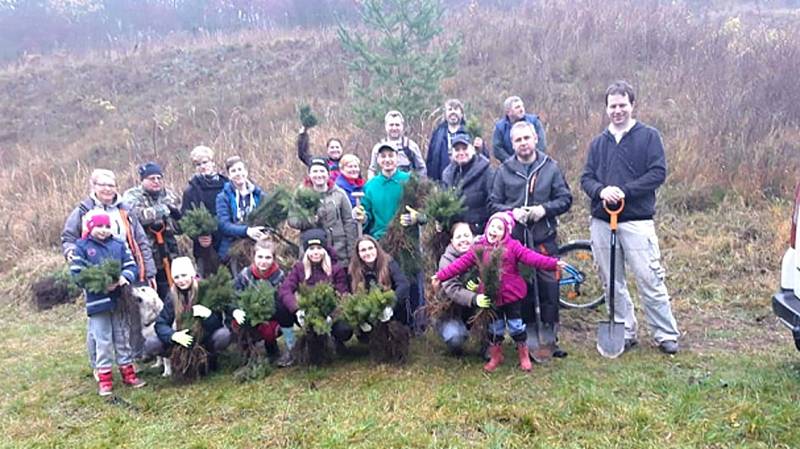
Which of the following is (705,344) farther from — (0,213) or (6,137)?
(6,137)

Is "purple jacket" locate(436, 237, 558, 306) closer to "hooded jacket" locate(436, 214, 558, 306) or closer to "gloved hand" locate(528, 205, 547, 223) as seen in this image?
"hooded jacket" locate(436, 214, 558, 306)

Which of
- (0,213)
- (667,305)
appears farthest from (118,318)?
(0,213)

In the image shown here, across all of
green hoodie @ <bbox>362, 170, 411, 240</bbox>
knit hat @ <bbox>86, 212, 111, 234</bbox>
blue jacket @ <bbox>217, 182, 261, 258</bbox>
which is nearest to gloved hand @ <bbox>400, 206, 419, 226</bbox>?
green hoodie @ <bbox>362, 170, 411, 240</bbox>

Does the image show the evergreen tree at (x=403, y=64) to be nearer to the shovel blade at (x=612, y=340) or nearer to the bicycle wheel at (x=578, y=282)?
the bicycle wheel at (x=578, y=282)

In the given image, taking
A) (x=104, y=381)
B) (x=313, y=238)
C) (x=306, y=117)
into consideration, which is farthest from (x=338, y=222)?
(x=104, y=381)

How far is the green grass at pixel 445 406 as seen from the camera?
373 centimetres

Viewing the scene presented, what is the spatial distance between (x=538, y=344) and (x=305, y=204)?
6.94 feet

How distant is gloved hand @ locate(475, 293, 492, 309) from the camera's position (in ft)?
15.2

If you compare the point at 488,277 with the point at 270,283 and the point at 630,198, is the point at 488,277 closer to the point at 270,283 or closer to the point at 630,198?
the point at 630,198

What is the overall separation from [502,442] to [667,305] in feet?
6.70

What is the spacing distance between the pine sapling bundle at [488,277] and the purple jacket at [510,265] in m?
0.02

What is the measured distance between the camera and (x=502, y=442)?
3676 mm

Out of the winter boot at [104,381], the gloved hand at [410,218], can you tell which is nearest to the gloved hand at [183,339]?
the winter boot at [104,381]

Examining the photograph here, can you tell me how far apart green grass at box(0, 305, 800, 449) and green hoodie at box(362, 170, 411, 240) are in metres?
1.05
